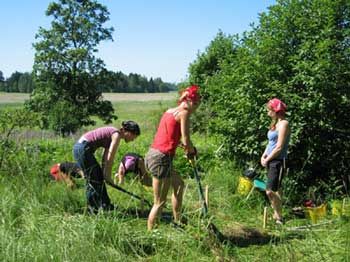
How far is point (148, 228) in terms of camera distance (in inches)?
210

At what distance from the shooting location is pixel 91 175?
20.1ft

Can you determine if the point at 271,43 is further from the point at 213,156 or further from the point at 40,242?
the point at 40,242

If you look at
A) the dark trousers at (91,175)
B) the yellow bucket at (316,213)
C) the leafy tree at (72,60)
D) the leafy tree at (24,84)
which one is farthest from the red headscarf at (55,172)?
the leafy tree at (24,84)

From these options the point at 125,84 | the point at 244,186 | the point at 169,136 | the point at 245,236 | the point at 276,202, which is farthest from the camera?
the point at 125,84

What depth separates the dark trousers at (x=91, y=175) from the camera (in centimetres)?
601

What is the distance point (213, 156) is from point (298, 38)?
→ 2938mm

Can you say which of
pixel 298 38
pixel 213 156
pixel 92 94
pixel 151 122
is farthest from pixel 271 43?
pixel 92 94

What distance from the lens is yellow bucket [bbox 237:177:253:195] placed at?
7393 mm

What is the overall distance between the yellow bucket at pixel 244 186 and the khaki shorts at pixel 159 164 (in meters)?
2.36

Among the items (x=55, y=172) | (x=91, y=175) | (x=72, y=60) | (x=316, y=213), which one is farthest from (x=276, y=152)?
(x=72, y=60)

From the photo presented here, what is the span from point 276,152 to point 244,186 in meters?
1.41

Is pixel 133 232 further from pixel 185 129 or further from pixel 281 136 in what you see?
pixel 281 136

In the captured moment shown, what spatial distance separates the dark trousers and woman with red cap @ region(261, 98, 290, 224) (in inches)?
Answer: 77.2

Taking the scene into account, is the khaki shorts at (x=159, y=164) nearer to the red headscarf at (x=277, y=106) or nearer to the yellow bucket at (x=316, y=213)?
the red headscarf at (x=277, y=106)
